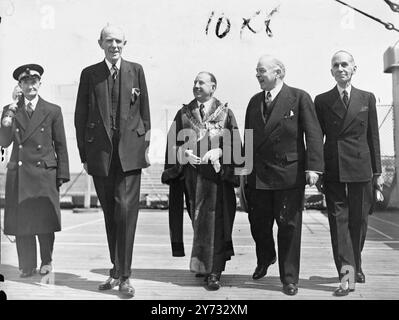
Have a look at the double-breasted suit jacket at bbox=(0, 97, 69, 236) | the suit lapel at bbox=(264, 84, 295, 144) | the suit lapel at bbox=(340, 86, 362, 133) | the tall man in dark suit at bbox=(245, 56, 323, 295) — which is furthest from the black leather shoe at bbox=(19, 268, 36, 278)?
the suit lapel at bbox=(340, 86, 362, 133)

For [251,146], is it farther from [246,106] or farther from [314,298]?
[314,298]

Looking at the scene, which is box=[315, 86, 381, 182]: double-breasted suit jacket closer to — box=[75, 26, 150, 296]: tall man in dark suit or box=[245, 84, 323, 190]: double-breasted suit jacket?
box=[245, 84, 323, 190]: double-breasted suit jacket

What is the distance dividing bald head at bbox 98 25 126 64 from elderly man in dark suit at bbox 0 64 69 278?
74cm

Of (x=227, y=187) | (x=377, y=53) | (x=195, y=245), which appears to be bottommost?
(x=195, y=245)

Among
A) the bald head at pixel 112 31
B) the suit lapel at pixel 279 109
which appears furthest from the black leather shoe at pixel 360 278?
the bald head at pixel 112 31

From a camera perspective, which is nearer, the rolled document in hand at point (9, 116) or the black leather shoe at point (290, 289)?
the black leather shoe at point (290, 289)

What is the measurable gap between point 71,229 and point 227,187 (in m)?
2.90

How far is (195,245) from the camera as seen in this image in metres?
4.02

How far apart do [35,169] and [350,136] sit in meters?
2.41

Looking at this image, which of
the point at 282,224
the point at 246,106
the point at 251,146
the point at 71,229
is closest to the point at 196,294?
the point at 282,224

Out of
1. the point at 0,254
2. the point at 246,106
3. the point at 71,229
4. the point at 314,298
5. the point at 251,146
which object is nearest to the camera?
the point at 314,298

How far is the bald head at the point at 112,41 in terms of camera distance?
3771 mm

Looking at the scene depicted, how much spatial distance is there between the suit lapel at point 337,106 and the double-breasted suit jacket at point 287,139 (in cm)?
20

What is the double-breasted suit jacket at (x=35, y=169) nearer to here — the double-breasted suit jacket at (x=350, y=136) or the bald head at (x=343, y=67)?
the double-breasted suit jacket at (x=350, y=136)
